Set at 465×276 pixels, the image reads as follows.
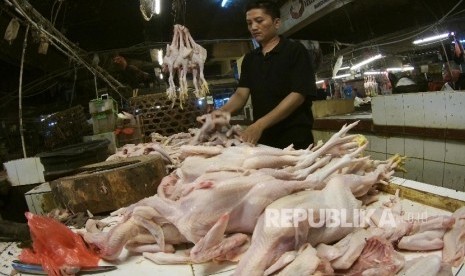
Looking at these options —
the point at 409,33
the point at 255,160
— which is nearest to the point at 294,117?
the point at 255,160

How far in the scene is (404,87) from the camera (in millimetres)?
7609

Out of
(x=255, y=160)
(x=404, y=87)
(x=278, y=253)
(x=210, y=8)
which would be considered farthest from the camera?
(x=210, y=8)

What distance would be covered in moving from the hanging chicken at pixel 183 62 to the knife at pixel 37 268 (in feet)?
11.3

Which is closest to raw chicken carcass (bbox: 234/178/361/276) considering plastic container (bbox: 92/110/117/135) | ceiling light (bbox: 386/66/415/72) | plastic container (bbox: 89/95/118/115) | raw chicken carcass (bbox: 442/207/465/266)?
raw chicken carcass (bbox: 442/207/465/266)

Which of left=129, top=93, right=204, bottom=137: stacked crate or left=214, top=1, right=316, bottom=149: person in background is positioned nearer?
left=214, top=1, right=316, bottom=149: person in background

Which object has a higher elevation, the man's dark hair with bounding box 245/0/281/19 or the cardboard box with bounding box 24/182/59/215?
the man's dark hair with bounding box 245/0/281/19

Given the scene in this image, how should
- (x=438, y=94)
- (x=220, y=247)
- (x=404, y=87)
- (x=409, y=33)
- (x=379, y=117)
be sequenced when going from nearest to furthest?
(x=220, y=247) < (x=438, y=94) < (x=379, y=117) < (x=404, y=87) < (x=409, y=33)

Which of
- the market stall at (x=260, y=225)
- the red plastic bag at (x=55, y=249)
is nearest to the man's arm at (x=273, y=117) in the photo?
the market stall at (x=260, y=225)

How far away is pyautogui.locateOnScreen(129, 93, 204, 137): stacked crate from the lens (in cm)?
550

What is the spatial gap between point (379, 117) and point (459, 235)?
13.1ft

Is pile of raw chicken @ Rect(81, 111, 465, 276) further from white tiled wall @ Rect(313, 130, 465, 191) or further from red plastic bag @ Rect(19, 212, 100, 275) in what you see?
white tiled wall @ Rect(313, 130, 465, 191)

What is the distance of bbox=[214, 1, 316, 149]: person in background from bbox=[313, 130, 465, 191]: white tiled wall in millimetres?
2122

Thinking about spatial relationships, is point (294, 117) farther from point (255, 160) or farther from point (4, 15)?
point (4, 15)

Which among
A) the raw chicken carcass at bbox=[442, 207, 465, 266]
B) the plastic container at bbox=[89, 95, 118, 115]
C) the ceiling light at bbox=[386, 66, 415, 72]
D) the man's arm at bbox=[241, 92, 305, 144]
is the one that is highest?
the ceiling light at bbox=[386, 66, 415, 72]
